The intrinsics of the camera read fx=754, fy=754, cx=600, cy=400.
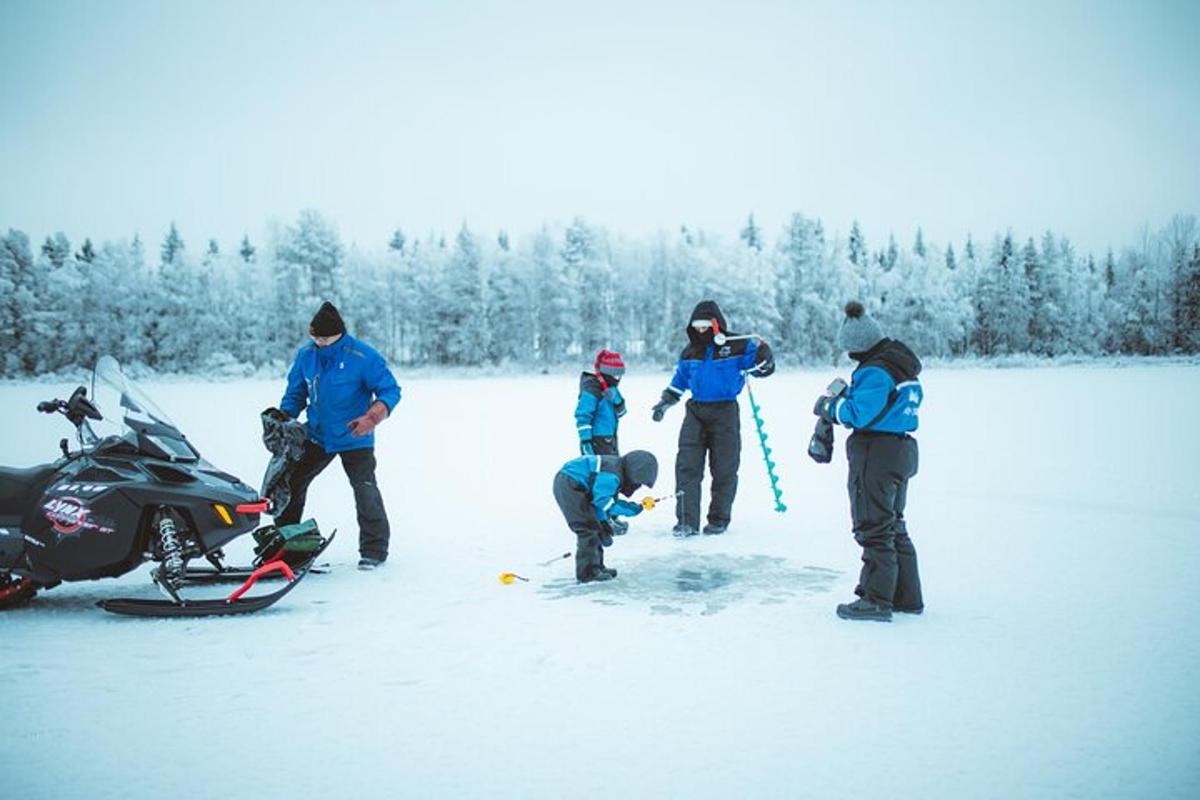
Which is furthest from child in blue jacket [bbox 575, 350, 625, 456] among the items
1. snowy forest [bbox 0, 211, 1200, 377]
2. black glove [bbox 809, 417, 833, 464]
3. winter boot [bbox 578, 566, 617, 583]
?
snowy forest [bbox 0, 211, 1200, 377]

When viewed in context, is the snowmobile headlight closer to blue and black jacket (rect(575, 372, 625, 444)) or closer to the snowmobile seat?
the snowmobile seat

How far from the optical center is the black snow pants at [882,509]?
13.8 feet

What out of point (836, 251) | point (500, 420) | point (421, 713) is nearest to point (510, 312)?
point (836, 251)

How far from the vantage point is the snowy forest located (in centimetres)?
4894

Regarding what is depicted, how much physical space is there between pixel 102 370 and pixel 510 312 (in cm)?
4904

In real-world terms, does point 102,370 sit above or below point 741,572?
above

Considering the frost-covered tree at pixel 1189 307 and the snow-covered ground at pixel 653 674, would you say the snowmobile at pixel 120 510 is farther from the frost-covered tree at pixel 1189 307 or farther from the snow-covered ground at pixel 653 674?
the frost-covered tree at pixel 1189 307

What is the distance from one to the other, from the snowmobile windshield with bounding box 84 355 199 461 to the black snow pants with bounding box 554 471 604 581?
2344 mm

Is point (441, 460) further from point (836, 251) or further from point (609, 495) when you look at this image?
point (836, 251)

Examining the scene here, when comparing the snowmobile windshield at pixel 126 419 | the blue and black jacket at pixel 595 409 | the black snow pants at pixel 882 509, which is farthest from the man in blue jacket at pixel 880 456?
the snowmobile windshield at pixel 126 419

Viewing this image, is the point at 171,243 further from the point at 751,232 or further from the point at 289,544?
the point at 289,544

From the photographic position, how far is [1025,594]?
465cm

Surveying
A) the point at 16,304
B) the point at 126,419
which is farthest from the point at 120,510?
the point at 16,304

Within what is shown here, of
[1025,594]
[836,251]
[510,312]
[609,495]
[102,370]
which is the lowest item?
[1025,594]
